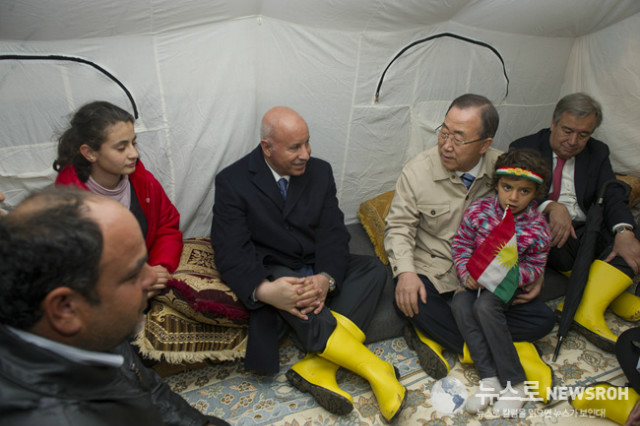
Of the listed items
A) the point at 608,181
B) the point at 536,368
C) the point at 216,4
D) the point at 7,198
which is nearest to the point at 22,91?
the point at 7,198

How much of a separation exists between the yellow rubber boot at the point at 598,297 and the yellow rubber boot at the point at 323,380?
1.24 metres

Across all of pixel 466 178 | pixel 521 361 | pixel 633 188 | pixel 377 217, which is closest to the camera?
pixel 521 361

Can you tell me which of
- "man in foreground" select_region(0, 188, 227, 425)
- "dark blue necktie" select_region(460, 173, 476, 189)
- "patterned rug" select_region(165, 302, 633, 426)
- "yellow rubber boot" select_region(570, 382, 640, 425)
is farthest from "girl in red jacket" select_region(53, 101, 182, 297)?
"yellow rubber boot" select_region(570, 382, 640, 425)

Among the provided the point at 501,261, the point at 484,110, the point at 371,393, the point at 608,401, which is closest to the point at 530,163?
the point at 484,110

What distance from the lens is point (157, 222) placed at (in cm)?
224

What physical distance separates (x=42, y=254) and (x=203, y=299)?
3.69ft

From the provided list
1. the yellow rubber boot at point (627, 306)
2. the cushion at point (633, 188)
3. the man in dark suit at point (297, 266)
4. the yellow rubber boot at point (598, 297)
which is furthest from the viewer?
the cushion at point (633, 188)

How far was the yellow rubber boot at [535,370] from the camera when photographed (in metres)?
2.00

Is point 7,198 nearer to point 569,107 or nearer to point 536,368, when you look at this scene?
point 536,368

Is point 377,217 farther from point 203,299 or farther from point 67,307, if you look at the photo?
point 67,307

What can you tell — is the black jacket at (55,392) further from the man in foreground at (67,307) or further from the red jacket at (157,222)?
the red jacket at (157,222)

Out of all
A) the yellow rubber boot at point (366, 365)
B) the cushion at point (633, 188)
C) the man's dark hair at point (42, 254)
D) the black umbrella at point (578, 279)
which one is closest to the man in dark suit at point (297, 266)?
the yellow rubber boot at point (366, 365)

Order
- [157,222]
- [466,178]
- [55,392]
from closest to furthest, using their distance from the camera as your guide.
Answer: [55,392]
[157,222]
[466,178]

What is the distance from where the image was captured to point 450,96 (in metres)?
3.20
